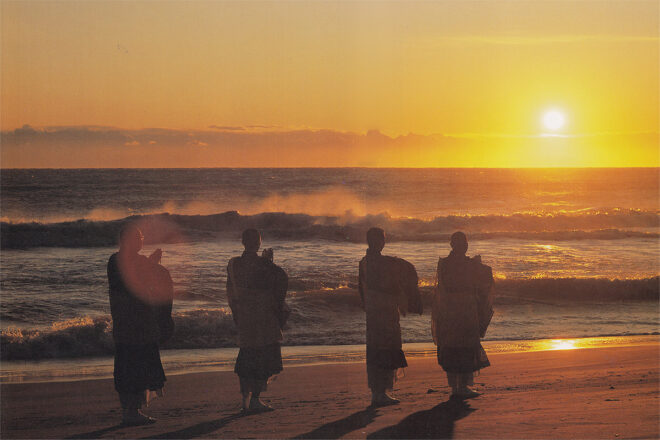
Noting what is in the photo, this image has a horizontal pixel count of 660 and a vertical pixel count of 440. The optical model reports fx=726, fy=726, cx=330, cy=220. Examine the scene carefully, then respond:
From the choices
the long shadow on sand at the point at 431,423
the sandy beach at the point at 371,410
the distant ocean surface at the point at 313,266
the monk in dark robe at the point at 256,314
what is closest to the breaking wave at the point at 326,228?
the distant ocean surface at the point at 313,266

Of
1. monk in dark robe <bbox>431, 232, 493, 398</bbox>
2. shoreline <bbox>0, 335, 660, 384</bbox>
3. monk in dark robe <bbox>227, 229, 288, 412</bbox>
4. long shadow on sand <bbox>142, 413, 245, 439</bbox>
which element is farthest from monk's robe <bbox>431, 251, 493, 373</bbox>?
shoreline <bbox>0, 335, 660, 384</bbox>

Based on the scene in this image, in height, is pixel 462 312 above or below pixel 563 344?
above

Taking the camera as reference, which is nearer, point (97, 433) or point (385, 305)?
point (97, 433)

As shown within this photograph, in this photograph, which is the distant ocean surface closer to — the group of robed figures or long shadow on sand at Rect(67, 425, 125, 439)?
the group of robed figures

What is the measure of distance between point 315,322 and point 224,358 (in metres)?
3.20

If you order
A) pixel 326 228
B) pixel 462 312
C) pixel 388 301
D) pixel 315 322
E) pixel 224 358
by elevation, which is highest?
pixel 326 228

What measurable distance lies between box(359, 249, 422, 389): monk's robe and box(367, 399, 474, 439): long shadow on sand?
536mm

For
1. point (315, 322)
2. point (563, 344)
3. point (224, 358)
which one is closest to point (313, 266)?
point (315, 322)

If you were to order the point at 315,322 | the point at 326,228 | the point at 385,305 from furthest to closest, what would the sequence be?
the point at 326,228, the point at 315,322, the point at 385,305

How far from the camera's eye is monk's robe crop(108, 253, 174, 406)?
581 cm

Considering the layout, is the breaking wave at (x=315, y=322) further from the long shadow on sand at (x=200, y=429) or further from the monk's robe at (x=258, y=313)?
the long shadow on sand at (x=200, y=429)

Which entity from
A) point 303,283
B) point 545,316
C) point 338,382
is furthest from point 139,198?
point 338,382

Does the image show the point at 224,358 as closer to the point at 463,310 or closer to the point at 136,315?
the point at 136,315

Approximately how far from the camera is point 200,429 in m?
5.68
